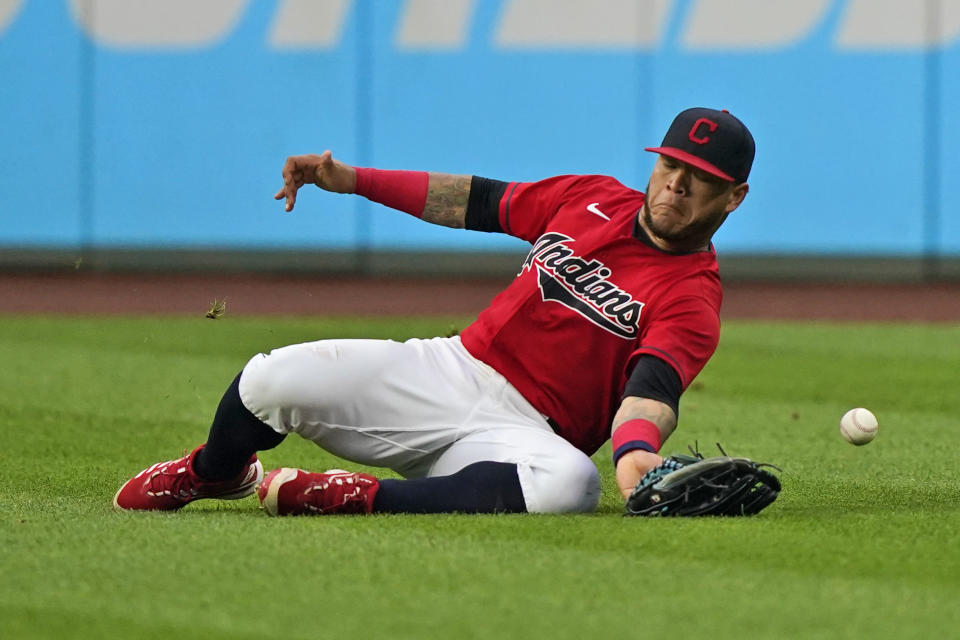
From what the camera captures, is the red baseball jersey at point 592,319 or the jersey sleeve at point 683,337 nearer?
the jersey sleeve at point 683,337

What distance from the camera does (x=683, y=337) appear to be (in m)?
3.70

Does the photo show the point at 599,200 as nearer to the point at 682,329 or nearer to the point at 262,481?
the point at 682,329

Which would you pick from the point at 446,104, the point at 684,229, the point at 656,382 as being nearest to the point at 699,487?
the point at 656,382

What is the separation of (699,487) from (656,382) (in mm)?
277

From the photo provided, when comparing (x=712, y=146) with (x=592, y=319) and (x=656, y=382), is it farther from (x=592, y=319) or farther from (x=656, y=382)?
(x=656, y=382)

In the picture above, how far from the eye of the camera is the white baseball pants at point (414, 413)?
12.1 feet

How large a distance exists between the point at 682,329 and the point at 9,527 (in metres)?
1.69

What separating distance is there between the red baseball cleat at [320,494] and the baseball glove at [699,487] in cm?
66

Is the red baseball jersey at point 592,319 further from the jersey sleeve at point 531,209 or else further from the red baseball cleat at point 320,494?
the red baseball cleat at point 320,494

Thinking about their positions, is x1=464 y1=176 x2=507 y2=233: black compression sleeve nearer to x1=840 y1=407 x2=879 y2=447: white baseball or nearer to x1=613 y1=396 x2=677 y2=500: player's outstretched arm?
x1=613 y1=396 x2=677 y2=500: player's outstretched arm

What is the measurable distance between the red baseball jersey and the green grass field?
0.38 metres

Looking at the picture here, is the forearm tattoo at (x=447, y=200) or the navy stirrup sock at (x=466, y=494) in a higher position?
the forearm tattoo at (x=447, y=200)

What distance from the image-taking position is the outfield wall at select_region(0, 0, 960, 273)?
508 inches

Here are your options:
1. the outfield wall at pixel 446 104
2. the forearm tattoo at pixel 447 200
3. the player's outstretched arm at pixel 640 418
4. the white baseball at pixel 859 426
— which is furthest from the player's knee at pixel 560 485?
the outfield wall at pixel 446 104
